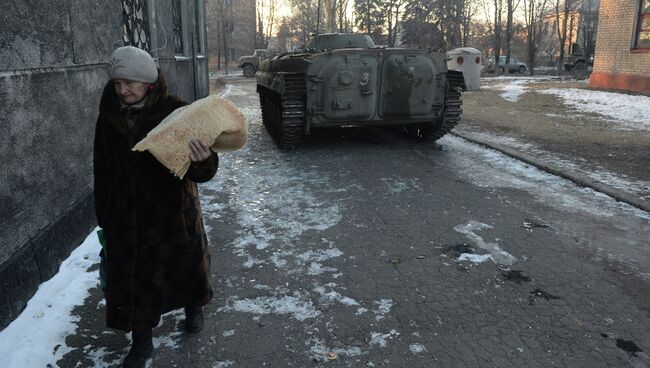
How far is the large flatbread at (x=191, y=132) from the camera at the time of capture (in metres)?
2.10

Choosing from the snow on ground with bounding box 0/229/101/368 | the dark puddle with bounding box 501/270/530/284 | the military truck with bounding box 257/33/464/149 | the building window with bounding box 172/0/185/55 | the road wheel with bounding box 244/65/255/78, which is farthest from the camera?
the road wheel with bounding box 244/65/255/78

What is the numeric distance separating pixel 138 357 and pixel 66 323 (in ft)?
2.37

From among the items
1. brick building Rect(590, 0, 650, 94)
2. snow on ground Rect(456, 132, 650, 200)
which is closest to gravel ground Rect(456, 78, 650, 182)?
snow on ground Rect(456, 132, 650, 200)

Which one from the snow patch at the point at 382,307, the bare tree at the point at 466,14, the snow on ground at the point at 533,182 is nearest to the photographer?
the snow patch at the point at 382,307

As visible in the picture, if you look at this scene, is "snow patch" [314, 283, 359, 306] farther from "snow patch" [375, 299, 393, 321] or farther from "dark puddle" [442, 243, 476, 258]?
"dark puddle" [442, 243, 476, 258]

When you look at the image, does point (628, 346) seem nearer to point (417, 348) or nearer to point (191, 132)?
point (417, 348)

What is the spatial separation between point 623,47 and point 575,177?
13.0 m

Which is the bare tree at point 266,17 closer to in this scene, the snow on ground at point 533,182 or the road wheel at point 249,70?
the road wheel at point 249,70

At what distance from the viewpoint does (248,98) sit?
1764 cm

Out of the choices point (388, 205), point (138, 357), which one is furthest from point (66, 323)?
point (388, 205)

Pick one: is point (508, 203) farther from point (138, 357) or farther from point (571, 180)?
point (138, 357)

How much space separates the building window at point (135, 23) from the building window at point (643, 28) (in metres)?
15.1

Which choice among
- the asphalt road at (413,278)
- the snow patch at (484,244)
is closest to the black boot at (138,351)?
the asphalt road at (413,278)

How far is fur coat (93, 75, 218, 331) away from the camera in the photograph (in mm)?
2277
